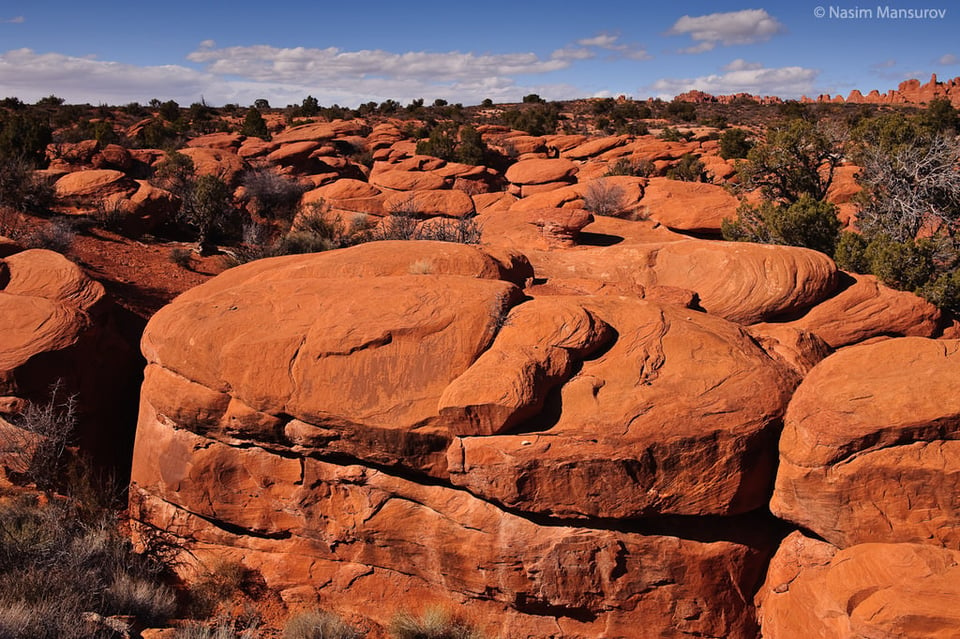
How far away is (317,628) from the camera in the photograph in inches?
250

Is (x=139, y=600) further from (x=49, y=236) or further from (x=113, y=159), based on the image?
(x=113, y=159)

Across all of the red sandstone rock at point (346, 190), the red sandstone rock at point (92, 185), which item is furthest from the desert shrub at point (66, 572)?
the red sandstone rock at point (346, 190)

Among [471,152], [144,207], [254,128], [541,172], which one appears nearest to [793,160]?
[541,172]

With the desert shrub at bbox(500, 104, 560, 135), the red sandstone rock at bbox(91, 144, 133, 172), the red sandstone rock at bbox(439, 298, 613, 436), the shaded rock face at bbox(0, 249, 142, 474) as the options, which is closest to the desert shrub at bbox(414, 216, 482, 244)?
the shaded rock face at bbox(0, 249, 142, 474)

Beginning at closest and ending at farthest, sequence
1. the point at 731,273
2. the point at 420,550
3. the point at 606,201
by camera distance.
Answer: the point at 420,550, the point at 731,273, the point at 606,201

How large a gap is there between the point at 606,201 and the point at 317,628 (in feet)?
50.1

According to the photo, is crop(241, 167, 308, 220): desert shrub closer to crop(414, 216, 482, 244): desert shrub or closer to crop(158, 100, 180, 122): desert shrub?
crop(414, 216, 482, 244): desert shrub

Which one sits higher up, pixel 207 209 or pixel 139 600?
pixel 207 209

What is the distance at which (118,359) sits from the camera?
904cm

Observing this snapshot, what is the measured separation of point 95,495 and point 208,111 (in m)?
49.4

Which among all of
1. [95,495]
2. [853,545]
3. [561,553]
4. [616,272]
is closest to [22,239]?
[95,495]

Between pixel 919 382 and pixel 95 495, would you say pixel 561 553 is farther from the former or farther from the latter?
pixel 95 495

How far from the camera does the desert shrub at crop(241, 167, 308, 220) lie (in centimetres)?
2061

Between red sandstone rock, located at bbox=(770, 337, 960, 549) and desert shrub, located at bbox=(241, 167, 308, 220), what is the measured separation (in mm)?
18179
